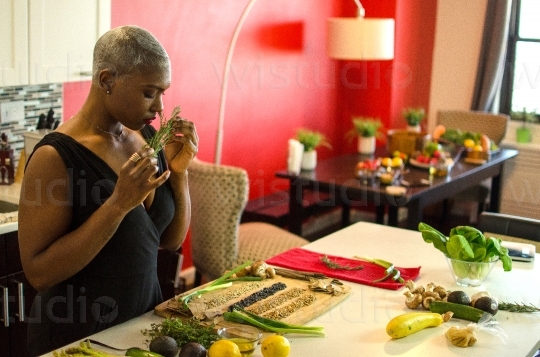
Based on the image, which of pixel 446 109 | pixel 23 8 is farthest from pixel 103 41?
pixel 446 109

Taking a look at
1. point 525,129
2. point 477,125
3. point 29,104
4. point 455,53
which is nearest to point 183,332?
point 29,104

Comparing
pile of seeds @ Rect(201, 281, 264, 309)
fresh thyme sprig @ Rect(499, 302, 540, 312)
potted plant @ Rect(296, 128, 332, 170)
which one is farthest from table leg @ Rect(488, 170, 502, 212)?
pile of seeds @ Rect(201, 281, 264, 309)

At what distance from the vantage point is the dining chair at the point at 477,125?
19.1ft

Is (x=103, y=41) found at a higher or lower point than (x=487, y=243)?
higher

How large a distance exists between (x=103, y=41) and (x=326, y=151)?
431 centimetres

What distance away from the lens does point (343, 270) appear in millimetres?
2561

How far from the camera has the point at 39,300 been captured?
2156 mm

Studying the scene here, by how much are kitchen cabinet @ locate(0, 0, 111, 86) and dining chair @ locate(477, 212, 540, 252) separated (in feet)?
6.03

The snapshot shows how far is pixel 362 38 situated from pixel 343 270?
113 inches

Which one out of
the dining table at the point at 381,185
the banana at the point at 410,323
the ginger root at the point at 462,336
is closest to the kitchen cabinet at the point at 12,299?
the banana at the point at 410,323

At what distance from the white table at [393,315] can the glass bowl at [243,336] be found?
41mm

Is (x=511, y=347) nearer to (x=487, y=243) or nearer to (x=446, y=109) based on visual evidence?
(x=487, y=243)

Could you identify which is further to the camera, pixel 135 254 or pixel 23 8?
pixel 23 8

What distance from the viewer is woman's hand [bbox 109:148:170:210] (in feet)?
6.13
